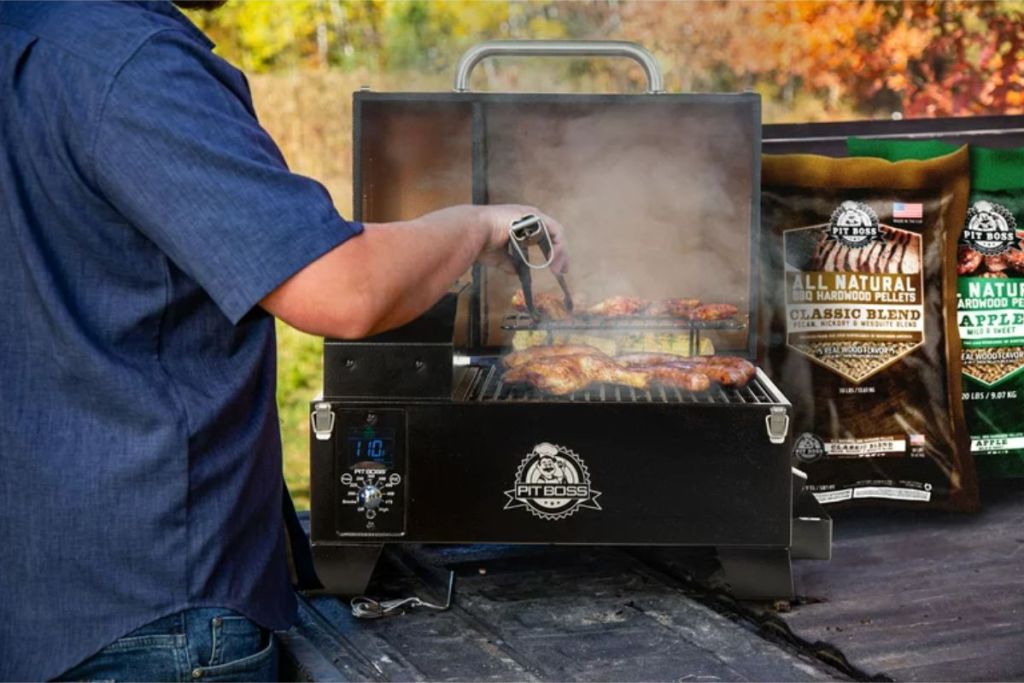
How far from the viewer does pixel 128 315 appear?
1.64 metres

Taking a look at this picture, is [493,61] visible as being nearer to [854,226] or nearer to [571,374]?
[854,226]

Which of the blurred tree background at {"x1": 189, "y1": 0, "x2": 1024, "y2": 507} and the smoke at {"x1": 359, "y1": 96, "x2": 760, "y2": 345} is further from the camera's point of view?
the blurred tree background at {"x1": 189, "y1": 0, "x2": 1024, "y2": 507}

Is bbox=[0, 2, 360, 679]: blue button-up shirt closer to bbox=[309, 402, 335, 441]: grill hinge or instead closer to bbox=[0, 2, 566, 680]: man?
bbox=[0, 2, 566, 680]: man

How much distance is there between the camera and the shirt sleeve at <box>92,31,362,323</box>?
1.50 metres

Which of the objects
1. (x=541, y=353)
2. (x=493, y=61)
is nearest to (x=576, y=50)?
(x=541, y=353)

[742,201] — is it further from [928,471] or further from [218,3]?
[218,3]

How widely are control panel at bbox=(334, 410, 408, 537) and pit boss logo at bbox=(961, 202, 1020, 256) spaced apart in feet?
6.95

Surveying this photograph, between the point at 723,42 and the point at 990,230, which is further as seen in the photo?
the point at 723,42

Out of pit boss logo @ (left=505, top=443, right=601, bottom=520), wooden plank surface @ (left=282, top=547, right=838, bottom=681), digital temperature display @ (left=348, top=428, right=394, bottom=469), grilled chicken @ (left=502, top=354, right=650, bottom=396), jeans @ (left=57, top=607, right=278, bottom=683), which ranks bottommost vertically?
wooden plank surface @ (left=282, top=547, right=838, bottom=681)

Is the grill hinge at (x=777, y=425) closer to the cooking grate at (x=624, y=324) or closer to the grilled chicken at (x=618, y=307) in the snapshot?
the cooking grate at (x=624, y=324)

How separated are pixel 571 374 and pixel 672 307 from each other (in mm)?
594

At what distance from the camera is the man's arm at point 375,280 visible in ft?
5.16

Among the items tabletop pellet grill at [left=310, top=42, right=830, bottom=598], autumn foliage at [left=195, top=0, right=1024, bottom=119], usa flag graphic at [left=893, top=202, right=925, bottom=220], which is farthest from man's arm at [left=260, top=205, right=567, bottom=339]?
autumn foliage at [left=195, top=0, right=1024, bottom=119]

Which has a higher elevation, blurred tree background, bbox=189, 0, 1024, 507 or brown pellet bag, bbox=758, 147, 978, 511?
blurred tree background, bbox=189, 0, 1024, 507
